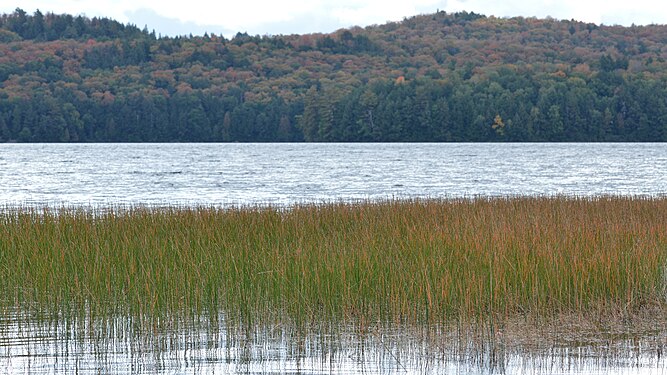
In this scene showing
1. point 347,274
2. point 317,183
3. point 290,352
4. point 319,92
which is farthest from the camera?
point 319,92

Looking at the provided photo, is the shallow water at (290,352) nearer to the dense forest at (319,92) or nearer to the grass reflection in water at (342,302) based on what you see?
the grass reflection in water at (342,302)

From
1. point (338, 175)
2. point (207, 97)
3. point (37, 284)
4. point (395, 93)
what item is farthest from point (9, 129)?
point (37, 284)

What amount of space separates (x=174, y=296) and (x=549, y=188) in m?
31.6

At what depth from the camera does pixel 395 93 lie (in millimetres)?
119500

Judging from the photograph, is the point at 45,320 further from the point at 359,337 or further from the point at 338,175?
the point at 338,175

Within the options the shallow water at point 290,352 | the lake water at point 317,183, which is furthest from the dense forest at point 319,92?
the shallow water at point 290,352

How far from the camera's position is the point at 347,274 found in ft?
31.4

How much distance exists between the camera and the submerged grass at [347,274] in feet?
28.9

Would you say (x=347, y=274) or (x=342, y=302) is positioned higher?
(x=347, y=274)

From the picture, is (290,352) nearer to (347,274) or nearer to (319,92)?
(347,274)

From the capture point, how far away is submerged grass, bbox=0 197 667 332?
880 cm

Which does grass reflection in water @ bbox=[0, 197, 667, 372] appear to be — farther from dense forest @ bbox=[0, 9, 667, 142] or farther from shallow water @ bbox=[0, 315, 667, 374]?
dense forest @ bbox=[0, 9, 667, 142]

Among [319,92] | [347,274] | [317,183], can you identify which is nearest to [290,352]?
[347,274]

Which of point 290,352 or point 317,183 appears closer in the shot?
point 290,352
